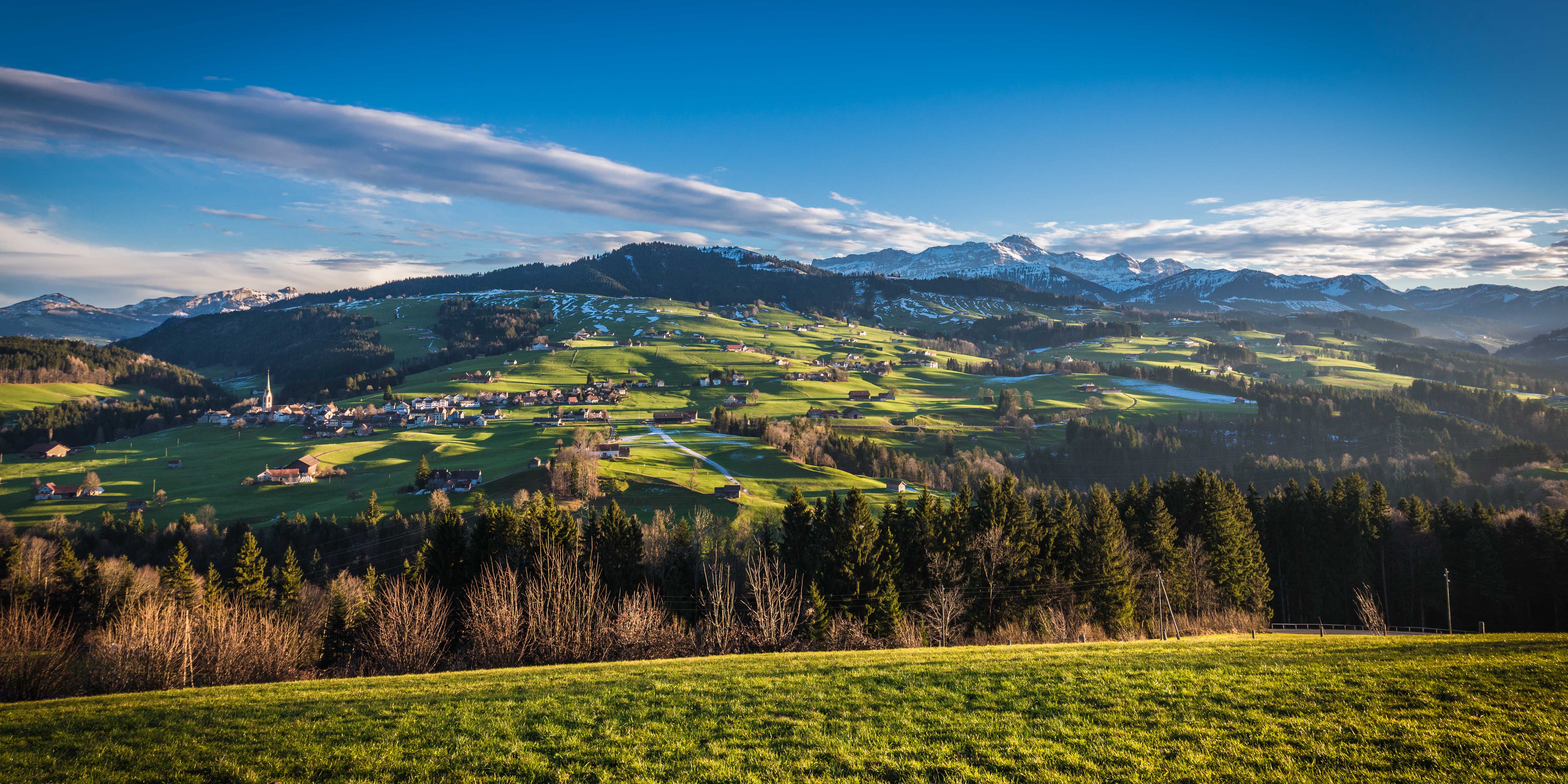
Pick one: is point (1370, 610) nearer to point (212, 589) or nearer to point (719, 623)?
point (719, 623)

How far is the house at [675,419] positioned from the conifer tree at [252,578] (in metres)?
106

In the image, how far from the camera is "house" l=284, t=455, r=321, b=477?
4601 inches

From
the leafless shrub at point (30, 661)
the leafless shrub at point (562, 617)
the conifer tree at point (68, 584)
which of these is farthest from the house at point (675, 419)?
the leafless shrub at point (30, 661)

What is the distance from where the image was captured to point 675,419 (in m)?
162

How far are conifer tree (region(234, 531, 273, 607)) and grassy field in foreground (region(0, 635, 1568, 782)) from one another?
1474 inches

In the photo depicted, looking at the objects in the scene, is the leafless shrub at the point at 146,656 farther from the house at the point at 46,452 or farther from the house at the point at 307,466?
the house at the point at 46,452

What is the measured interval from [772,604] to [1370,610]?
46.7 m

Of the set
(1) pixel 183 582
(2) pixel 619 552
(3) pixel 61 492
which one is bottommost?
(3) pixel 61 492

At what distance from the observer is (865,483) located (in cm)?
11525

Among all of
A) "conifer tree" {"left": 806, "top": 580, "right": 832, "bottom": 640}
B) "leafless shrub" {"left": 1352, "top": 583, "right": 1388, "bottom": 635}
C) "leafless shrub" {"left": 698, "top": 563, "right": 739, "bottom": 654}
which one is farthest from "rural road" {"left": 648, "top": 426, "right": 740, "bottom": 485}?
"leafless shrub" {"left": 1352, "top": 583, "right": 1388, "bottom": 635}

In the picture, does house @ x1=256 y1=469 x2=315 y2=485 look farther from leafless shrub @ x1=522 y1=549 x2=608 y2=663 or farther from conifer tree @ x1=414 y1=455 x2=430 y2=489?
leafless shrub @ x1=522 y1=549 x2=608 y2=663

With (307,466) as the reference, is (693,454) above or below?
below

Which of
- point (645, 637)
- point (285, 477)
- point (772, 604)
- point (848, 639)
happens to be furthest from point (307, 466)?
point (848, 639)

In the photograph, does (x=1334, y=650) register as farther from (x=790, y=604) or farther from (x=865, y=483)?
(x=865, y=483)
